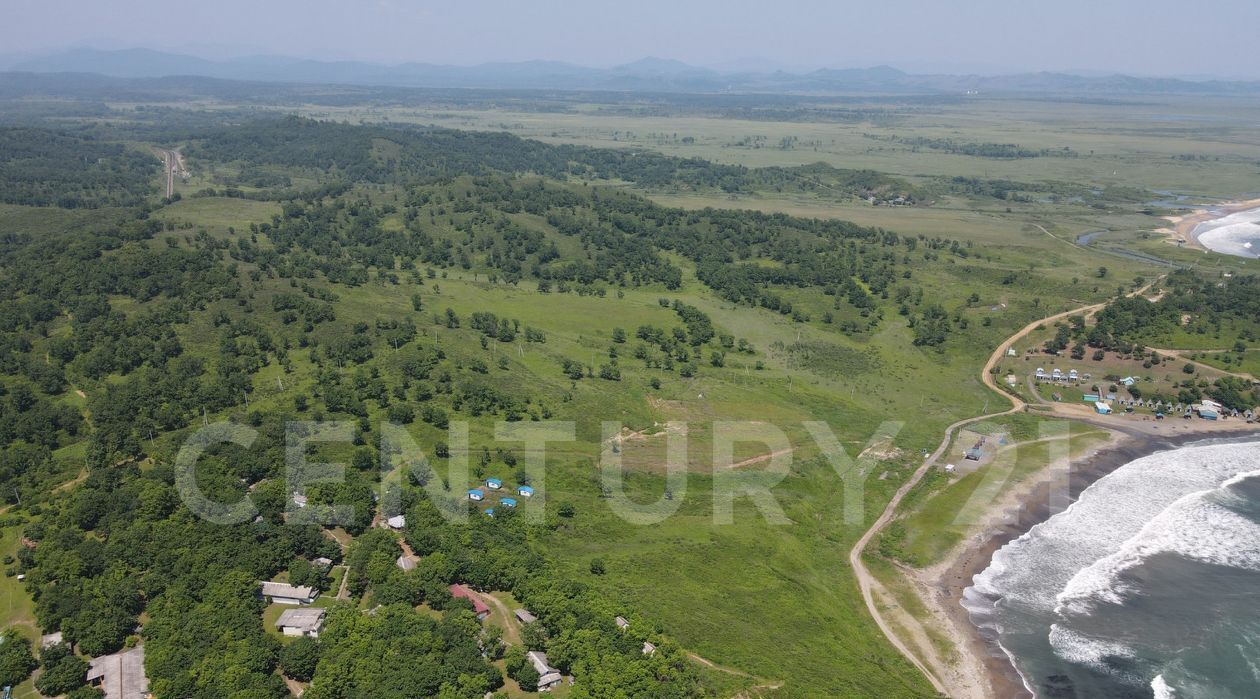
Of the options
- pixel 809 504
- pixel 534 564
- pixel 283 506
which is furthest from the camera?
pixel 809 504

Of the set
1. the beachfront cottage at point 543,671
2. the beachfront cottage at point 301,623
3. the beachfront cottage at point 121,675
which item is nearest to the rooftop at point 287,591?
the beachfront cottage at point 301,623

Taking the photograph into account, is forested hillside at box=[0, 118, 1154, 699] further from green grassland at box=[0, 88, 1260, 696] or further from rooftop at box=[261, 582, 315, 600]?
rooftop at box=[261, 582, 315, 600]

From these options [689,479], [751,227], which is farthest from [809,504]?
[751,227]

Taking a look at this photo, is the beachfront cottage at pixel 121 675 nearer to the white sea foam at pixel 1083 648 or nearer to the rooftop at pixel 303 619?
the rooftop at pixel 303 619

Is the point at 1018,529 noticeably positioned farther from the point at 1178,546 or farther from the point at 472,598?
the point at 472,598

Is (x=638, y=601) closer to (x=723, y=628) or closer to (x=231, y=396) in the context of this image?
(x=723, y=628)

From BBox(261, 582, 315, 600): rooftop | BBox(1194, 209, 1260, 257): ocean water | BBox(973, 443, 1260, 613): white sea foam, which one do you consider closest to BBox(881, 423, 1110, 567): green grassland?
BBox(973, 443, 1260, 613): white sea foam
